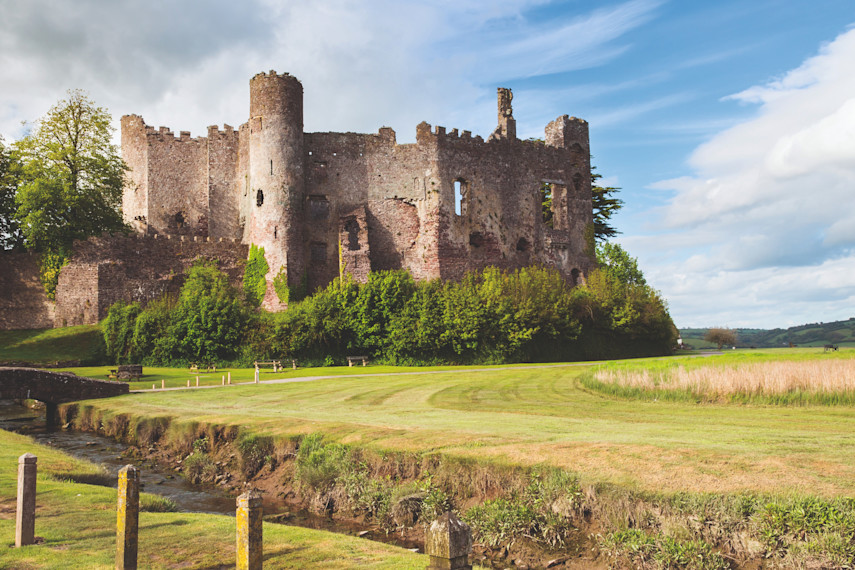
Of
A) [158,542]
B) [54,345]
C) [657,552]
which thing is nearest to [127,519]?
[158,542]

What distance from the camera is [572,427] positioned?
518 inches

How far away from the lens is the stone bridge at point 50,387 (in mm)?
23469

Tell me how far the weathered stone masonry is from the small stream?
25.3m

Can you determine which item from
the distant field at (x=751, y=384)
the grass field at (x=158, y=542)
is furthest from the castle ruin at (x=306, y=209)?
the grass field at (x=158, y=542)

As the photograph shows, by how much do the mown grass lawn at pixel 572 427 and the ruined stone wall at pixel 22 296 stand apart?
22.8 m

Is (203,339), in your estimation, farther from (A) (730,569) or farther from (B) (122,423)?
(A) (730,569)

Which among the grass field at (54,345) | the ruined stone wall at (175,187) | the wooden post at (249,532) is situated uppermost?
the ruined stone wall at (175,187)

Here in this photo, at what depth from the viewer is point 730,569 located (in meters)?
7.39

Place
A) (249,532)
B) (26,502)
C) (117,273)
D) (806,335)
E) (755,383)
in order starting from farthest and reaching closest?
1. (806,335)
2. (117,273)
3. (755,383)
4. (26,502)
5. (249,532)

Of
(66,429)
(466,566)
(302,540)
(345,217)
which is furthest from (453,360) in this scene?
(466,566)

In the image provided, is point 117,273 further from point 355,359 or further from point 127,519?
point 127,519

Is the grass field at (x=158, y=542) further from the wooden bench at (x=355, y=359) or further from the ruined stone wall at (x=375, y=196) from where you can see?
the ruined stone wall at (x=375, y=196)

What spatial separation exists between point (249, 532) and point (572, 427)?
8785 millimetres

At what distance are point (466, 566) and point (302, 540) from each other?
431 cm
